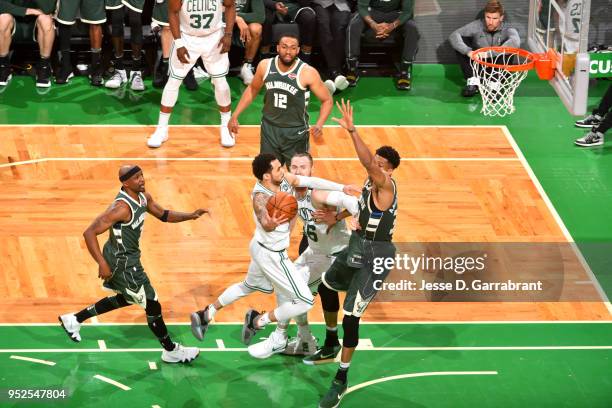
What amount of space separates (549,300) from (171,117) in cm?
622

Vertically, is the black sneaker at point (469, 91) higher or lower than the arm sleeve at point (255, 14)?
lower

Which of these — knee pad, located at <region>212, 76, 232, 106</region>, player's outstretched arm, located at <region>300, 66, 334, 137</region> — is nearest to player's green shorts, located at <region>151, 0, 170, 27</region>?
knee pad, located at <region>212, 76, 232, 106</region>

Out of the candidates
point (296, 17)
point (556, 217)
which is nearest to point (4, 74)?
point (296, 17)

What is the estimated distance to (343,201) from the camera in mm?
9602

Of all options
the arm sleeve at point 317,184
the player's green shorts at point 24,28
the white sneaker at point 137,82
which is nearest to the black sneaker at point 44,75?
Result: the player's green shorts at point 24,28

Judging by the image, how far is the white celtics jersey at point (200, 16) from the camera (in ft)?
46.2

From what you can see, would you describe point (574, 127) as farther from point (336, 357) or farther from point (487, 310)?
point (336, 357)

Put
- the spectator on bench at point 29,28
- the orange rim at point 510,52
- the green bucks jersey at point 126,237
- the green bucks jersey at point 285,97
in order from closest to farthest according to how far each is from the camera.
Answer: the green bucks jersey at point 126,237, the green bucks jersey at point 285,97, the orange rim at point 510,52, the spectator on bench at point 29,28

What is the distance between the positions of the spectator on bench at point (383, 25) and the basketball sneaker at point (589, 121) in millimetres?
2542

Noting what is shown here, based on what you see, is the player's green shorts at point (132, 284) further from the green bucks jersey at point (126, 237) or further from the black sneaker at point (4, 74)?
the black sneaker at point (4, 74)

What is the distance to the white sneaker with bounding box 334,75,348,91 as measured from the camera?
15977mm

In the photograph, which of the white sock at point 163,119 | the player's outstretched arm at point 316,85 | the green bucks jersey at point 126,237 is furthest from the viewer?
the white sock at point 163,119

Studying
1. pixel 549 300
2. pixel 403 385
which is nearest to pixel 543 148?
pixel 549 300

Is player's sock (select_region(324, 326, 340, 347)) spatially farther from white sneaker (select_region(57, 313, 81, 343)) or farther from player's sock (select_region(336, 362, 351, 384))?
white sneaker (select_region(57, 313, 81, 343))
